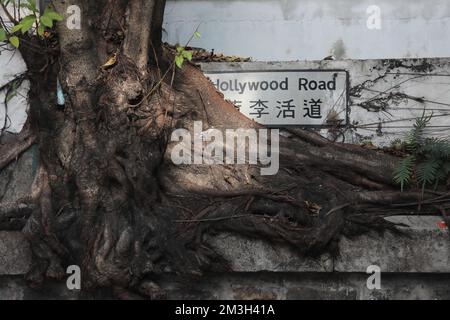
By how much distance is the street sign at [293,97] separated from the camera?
6.11m

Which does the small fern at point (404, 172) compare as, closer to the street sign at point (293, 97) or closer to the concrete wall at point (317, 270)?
the concrete wall at point (317, 270)

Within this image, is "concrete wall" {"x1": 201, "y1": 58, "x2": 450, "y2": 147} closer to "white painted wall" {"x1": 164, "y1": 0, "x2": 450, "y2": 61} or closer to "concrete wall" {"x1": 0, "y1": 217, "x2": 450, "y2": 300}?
"white painted wall" {"x1": 164, "y1": 0, "x2": 450, "y2": 61}

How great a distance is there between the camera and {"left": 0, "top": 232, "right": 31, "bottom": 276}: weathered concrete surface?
5578 mm

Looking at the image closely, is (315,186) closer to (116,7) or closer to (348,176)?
(348,176)

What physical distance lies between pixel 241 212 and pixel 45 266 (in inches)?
55.8

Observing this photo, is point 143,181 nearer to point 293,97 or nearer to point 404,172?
point 293,97

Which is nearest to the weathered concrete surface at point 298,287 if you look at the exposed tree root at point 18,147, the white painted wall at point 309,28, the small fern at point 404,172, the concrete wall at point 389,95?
the small fern at point 404,172

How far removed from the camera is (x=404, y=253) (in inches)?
216

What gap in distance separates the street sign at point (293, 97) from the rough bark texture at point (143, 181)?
0.16m

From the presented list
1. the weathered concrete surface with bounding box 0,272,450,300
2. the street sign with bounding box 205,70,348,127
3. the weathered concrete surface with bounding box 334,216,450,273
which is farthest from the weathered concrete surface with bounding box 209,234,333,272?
the street sign with bounding box 205,70,348,127

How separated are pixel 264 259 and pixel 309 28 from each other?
2295 mm

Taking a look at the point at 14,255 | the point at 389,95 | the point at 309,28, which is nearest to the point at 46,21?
the point at 14,255

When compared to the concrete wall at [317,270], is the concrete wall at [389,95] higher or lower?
higher

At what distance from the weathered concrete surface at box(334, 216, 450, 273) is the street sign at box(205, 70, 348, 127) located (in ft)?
3.70
